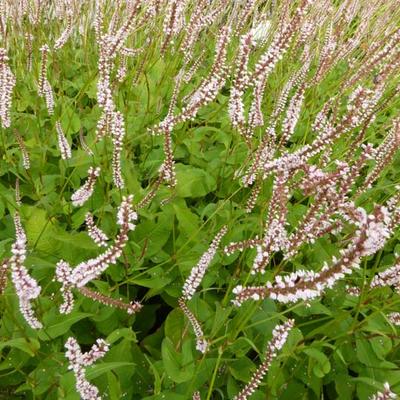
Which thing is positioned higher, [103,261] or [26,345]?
[103,261]

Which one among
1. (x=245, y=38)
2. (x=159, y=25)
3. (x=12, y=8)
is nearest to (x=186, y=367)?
(x=245, y=38)

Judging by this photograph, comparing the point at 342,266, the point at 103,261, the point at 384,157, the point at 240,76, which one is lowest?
the point at 103,261

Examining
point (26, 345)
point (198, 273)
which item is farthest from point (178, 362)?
point (26, 345)

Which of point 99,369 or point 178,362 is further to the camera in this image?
point 178,362

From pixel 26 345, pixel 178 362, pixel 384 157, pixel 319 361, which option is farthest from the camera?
pixel 384 157

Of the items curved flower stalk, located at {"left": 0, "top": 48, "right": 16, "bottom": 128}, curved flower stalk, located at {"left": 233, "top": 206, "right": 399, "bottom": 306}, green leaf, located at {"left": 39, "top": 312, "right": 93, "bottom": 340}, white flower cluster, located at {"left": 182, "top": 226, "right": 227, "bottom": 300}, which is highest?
curved flower stalk, located at {"left": 233, "top": 206, "right": 399, "bottom": 306}

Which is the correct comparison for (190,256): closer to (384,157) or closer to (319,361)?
(319,361)

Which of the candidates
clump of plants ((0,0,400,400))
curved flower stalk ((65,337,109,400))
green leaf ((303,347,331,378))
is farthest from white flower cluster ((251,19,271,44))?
curved flower stalk ((65,337,109,400))

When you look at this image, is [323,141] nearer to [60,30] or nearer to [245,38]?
[245,38]

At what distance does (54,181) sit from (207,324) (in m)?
1.23

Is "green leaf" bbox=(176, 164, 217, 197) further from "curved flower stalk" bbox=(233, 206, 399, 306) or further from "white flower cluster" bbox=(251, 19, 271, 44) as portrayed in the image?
"white flower cluster" bbox=(251, 19, 271, 44)

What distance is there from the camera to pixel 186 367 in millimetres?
1894

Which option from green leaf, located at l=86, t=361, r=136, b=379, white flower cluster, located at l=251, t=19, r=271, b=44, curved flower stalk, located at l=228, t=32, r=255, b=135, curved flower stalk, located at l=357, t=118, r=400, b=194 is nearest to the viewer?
green leaf, located at l=86, t=361, r=136, b=379

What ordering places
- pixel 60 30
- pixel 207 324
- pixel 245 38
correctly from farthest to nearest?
1. pixel 60 30
2. pixel 207 324
3. pixel 245 38
